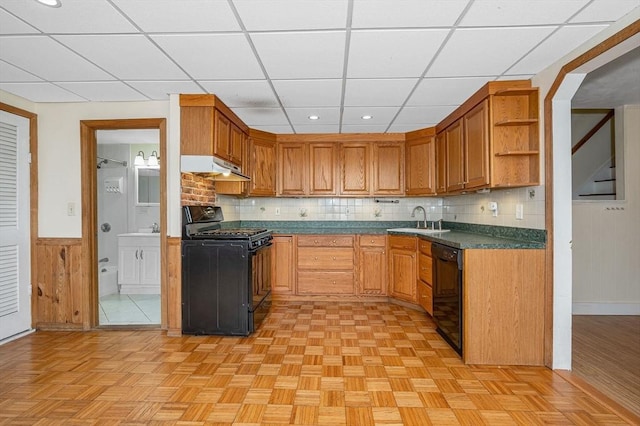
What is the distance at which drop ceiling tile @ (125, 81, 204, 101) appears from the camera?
2.81m

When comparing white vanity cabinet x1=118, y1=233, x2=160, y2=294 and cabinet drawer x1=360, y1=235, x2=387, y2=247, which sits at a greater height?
cabinet drawer x1=360, y1=235, x2=387, y2=247

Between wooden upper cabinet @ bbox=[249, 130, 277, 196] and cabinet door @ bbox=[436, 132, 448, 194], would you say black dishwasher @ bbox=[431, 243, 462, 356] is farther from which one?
wooden upper cabinet @ bbox=[249, 130, 277, 196]

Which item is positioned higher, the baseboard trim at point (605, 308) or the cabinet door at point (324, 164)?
the cabinet door at point (324, 164)

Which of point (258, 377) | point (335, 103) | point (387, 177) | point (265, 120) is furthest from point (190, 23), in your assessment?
point (387, 177)

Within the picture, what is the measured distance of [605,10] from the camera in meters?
1.79

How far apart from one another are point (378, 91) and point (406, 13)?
1.12 meters

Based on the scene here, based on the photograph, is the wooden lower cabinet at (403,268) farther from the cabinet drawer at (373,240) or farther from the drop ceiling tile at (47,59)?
the drop ceiling tile at (47,59)

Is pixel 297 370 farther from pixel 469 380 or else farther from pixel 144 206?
pixel 144 206

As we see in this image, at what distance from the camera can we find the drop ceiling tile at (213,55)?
6.83ft

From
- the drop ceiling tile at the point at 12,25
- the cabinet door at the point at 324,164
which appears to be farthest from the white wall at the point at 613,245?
the drop ceiling tile at the point at 12,25

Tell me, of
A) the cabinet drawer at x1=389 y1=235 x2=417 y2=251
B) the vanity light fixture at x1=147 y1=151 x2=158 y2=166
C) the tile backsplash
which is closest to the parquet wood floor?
the cabinet drawer at x1=389 y1=235 x2=417 y2=251

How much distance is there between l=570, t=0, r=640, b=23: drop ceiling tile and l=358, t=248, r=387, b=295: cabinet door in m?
2.86

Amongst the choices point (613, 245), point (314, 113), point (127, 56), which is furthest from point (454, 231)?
point (127, 56)

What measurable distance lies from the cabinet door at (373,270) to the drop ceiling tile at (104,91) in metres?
2.94
